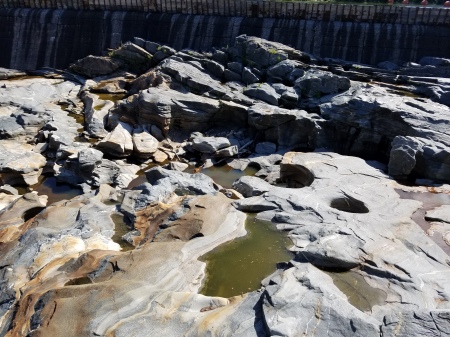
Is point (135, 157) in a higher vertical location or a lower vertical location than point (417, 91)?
lower

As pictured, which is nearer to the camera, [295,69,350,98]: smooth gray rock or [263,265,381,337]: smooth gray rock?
[263,265,381,337]: smooth gray rock

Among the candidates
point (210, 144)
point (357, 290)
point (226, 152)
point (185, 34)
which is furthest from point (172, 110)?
point (357, 290)

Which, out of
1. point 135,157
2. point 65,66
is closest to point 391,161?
point 135,157

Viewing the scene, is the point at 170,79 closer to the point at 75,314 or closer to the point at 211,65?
the point at 211,65

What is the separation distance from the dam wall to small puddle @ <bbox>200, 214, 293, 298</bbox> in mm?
20577

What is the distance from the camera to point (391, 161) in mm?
15492

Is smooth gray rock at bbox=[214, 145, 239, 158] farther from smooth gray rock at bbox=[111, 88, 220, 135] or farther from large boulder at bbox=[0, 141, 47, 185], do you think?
large boulder at bbox=[0, 141, 47, 185]

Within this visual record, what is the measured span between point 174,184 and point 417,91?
44.4ft

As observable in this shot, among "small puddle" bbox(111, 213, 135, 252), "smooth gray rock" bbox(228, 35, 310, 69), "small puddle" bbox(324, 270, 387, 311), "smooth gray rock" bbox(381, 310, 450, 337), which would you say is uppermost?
"smooth gray rock" bbox(228, 35, 310, 69)

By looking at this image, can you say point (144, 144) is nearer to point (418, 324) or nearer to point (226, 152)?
point (226, 152)

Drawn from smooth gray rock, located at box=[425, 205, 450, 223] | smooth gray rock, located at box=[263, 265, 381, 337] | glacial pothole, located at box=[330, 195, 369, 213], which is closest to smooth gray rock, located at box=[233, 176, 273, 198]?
glacial pothole, located at box=[330, 195, 369, 213]

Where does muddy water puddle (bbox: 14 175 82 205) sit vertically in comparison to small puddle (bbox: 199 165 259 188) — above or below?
below

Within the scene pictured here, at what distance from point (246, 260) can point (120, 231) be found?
159 inches

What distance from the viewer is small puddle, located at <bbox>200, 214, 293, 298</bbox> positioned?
8.90 m
